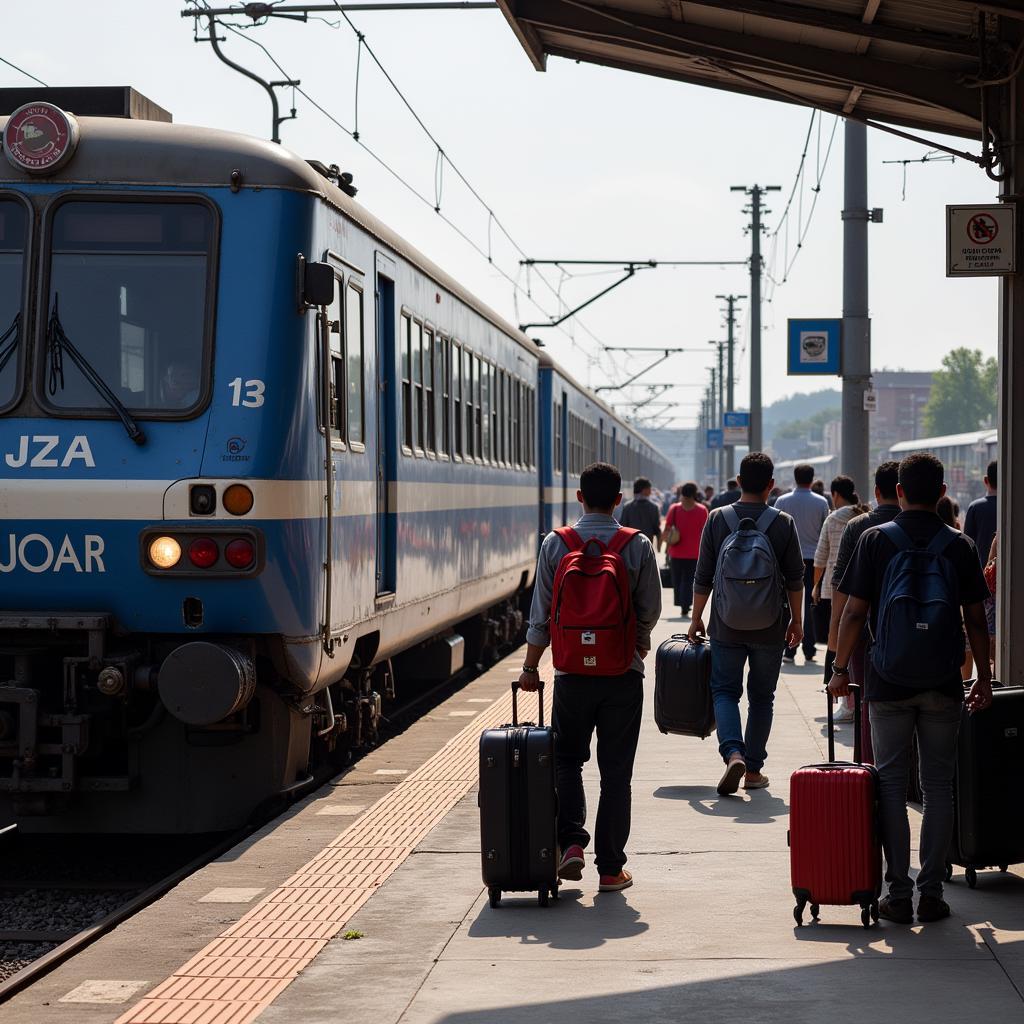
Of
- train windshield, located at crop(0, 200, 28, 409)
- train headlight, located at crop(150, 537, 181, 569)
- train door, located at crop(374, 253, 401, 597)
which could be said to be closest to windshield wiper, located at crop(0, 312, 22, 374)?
train windshield, located at crop(0, 200, 28, 409)

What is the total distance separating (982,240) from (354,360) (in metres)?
3.35

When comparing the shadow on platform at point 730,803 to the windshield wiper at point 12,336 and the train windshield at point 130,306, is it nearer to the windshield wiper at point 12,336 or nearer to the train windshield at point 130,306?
the train windshield at point 130,306

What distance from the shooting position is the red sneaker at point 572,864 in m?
7.07

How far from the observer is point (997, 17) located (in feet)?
26.8

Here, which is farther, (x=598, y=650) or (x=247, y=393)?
(x=247, y=393)

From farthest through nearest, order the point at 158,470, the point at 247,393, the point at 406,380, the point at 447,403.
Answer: the point at 447,403 < the point at 406,380 < the point at 247,393 < the point at 158,470

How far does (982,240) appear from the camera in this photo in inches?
339

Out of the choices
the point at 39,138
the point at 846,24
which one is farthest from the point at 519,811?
the point at 846,24

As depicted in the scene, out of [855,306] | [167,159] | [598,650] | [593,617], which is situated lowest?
[598,650]

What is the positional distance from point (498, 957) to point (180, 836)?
399 centimetres

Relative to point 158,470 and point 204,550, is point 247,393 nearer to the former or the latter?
point 158,470

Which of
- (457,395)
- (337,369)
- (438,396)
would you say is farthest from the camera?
(457,395)

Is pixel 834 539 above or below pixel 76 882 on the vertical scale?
above

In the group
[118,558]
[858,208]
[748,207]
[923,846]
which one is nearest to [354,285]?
[118,558]
